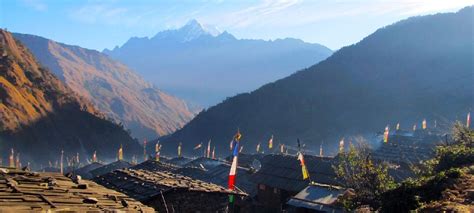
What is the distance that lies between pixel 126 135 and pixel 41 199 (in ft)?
349

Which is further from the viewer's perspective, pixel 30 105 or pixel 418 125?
pixel 30 105

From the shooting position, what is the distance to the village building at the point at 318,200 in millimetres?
20797

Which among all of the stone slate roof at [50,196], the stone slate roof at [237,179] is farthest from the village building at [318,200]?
the stone slate roof at [50,196]

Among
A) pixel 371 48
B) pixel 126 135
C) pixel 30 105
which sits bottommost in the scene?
pixel 126 135

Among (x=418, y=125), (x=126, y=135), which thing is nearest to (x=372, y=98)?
(x=418, y=125)

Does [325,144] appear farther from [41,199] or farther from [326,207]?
[41,199]

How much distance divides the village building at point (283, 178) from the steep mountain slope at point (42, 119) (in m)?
59.9

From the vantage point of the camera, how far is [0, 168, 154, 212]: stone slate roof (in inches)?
331

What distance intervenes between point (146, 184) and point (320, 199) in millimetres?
8577

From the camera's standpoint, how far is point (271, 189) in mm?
32188

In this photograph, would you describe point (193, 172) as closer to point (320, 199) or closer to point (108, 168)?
point (108, 168)

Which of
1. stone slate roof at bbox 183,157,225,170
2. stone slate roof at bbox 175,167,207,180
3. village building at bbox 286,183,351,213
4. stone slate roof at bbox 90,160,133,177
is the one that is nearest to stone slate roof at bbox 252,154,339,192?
stone slate roof at bbox 175,167,207,180

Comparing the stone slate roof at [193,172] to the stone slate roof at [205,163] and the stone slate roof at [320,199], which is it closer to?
the stone slate roof at [205,163]

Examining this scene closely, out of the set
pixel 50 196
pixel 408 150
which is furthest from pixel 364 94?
pixel 50 196
